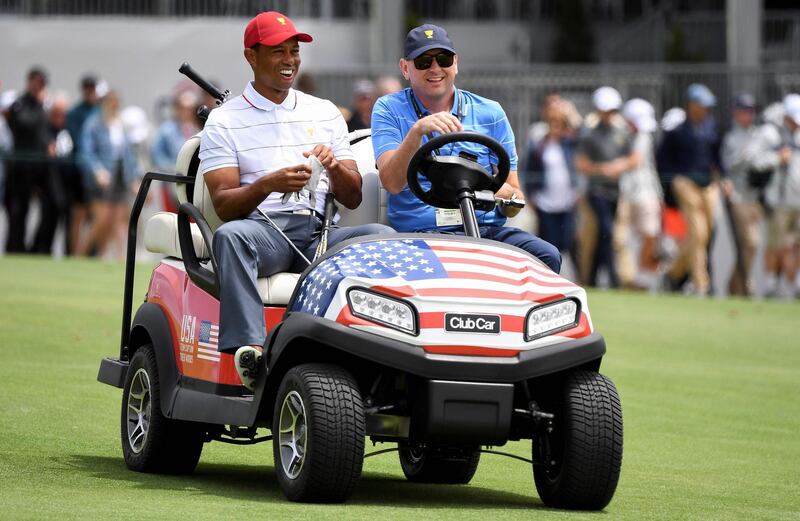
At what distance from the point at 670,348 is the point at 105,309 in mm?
4889

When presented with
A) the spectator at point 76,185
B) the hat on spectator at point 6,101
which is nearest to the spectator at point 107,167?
the spectator at point 76,185

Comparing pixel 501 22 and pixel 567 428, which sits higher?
pixel 501 22

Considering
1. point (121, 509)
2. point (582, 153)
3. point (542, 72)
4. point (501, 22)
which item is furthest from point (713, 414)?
point (501, 22)

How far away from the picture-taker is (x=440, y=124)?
7602 mm

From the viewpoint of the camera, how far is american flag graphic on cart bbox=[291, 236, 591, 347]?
22.4 feet

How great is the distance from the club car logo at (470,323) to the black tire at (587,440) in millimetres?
446

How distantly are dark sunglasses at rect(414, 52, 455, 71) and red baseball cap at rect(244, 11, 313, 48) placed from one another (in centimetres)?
52

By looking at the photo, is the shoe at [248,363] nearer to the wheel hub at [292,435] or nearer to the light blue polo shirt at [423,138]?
the wheel hub at [292,435]

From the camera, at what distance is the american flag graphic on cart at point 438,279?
269 inches

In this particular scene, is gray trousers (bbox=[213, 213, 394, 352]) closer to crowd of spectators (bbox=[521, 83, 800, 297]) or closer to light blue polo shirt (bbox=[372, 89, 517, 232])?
light blue polo shirt (bbox=[372, 89, 517, 232])

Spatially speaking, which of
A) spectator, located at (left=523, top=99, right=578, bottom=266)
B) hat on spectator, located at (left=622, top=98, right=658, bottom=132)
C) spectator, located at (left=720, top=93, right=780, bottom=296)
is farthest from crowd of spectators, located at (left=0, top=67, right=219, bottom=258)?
spectator, located at (left=720, top=93, right=780, bottom=296)

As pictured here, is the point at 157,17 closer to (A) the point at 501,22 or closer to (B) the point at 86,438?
(A) the point at 501,22

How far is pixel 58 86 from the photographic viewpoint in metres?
34.6

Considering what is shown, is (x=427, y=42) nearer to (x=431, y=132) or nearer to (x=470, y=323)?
(x=431, y=132)
